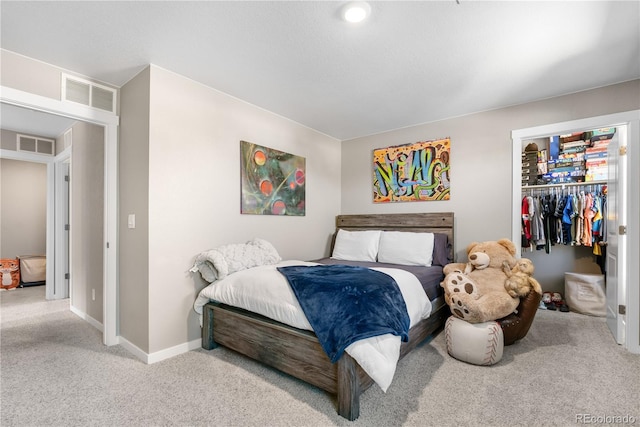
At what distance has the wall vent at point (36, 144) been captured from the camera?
4.14 meters

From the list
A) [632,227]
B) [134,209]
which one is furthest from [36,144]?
[632,227]

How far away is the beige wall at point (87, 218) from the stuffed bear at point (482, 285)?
3.43 m

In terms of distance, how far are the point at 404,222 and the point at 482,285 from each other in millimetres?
1366

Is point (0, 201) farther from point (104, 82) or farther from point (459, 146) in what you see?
point (459, 146)

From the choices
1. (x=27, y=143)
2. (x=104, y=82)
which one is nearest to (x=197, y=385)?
(x=104, y=82)

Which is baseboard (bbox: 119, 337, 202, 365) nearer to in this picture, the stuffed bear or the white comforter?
the white comforter

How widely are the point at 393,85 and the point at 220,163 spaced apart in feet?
5.90

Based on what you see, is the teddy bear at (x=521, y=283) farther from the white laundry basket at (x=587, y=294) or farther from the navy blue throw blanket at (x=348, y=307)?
the white laundry basket at (x=587, y=294)

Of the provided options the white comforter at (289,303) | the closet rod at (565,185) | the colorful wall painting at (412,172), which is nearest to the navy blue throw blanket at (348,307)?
the white comforter at (289,303)

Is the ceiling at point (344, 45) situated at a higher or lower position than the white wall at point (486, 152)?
higher

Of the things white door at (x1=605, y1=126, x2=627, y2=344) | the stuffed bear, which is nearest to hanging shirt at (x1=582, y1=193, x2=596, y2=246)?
white door at (x1=605, y1=126, x2=627, y2=344)

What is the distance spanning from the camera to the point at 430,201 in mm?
3766

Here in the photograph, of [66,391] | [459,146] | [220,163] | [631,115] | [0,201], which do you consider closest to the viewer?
[66,391]

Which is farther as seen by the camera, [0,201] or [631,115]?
[0,201]
